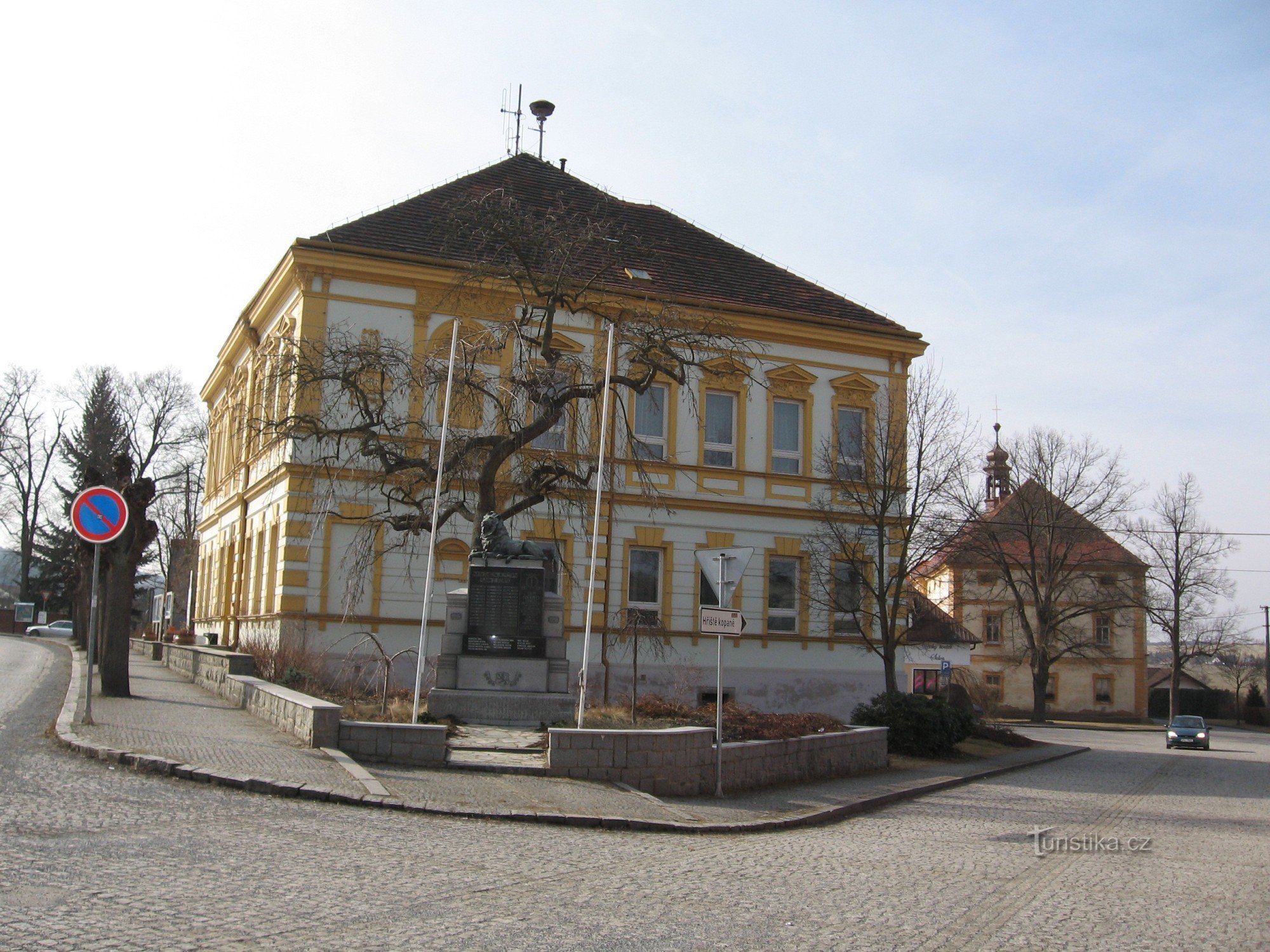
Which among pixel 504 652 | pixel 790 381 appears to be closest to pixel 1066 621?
pixel 790 381

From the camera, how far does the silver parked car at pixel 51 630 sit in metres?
59.4

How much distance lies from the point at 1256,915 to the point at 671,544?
22111mm

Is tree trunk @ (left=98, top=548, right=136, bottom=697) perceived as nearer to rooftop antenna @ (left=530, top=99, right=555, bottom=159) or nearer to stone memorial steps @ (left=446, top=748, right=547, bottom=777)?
stone memorial steps @ (left=446, top=748, right=547, bottom=777)

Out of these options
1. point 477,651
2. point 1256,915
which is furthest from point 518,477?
point 1256,915

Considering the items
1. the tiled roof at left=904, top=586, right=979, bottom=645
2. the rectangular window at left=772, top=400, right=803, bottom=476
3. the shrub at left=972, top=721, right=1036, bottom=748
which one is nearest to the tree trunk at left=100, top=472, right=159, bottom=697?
the rectangular window at left=772, top=400, right=803, bottom=476

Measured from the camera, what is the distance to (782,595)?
31.5m

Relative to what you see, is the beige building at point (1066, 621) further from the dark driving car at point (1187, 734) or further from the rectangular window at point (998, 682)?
the dark driving car at point (1187, 734)

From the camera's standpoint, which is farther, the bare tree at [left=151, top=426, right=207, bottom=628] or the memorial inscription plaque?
the bare tree at [left=151, top=426, right=207, bottom=628]

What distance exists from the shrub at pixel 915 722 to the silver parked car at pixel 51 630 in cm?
4659

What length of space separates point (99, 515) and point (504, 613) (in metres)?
5.69

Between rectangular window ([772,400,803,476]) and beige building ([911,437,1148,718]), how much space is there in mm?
24842

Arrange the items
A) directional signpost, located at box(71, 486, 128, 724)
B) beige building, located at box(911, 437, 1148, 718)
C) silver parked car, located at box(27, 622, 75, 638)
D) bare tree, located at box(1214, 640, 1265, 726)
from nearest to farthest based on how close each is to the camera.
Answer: directional signpost, located at box(71, 486, 128, 724) < beige building, located at box(911, 437, 1148, 718) < silver parked car, located at box(27, 622, 75, 638) < bare tree, located at box(1214, 640, 1265, 726)

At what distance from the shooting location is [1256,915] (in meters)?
8.63

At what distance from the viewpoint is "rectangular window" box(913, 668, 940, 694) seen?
120 feet
